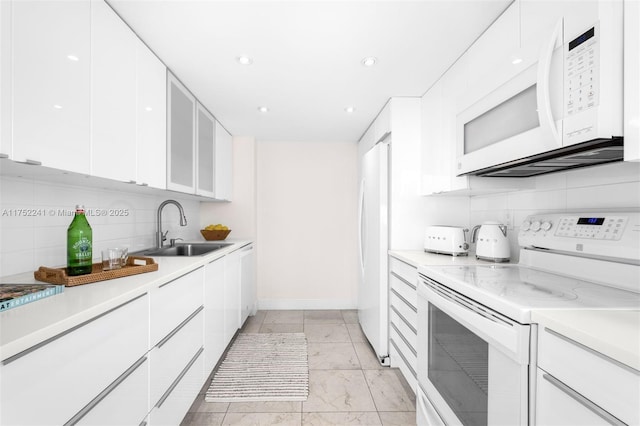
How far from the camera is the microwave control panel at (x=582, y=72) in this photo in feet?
3.22

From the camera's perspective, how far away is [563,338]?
0.83 m

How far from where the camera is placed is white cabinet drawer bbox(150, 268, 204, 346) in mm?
1345

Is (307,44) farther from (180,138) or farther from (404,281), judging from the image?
(404,281)

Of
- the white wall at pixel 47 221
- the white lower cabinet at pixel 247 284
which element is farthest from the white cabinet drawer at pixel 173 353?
A: the white lower cabinet at pixel 247 284

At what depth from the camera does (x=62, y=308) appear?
3.02 feet

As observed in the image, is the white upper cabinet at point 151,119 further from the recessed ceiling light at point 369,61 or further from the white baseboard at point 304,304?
the white baseboard at point 304,304

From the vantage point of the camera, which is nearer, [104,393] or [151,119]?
[104,393]

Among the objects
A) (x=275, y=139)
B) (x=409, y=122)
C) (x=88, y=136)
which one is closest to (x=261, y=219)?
(x=275, y=139)

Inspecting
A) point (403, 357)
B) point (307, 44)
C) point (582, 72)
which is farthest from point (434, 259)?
point (307, 44)

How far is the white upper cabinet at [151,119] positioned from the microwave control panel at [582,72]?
6.64ft

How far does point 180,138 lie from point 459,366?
2.31 meters

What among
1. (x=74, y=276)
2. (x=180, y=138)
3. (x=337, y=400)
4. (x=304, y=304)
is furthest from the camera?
(x=304, y=304)

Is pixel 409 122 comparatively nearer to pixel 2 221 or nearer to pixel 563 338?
pixel 563 338

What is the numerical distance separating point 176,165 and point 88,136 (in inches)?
36.2
